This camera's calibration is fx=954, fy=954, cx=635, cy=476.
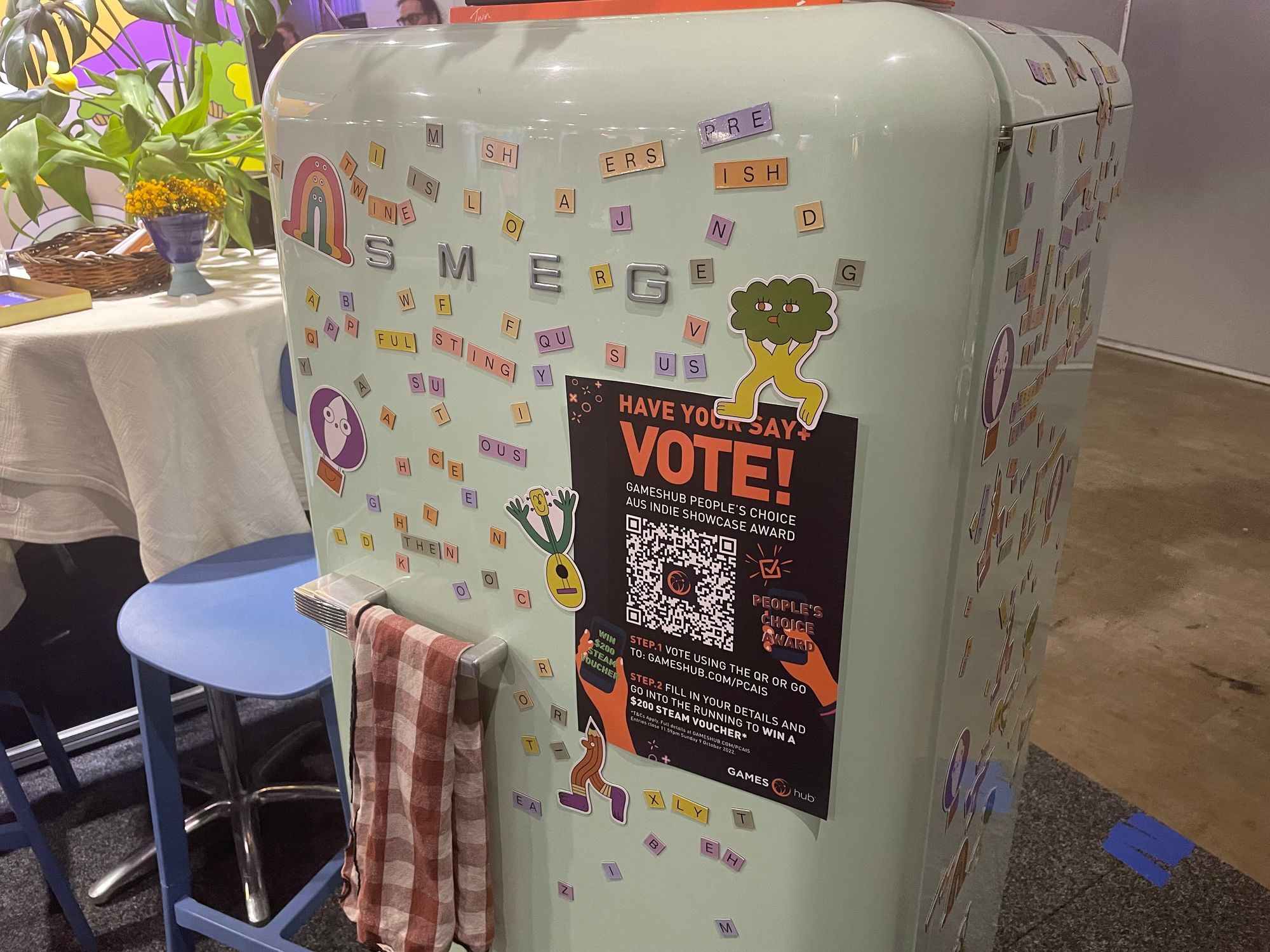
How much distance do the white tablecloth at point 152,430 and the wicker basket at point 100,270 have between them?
7 cm

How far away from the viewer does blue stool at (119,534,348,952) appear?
1254 millimetres

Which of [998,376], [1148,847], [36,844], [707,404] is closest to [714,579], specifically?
[707,404]

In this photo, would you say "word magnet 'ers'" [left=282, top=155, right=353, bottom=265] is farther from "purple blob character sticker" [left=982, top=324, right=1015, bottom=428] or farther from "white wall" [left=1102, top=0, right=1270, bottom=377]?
"white wall" [left=1102, top=0, right=1270, bottom=377]

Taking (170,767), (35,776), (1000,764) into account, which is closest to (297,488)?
(170,767)

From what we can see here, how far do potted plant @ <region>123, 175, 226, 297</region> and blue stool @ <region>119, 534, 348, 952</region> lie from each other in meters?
0.53

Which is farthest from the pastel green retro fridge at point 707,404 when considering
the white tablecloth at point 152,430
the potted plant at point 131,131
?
the potted plant at point 131,131

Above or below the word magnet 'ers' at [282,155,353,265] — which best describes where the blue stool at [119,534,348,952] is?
below

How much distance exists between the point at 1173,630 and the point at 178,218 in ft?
8.64

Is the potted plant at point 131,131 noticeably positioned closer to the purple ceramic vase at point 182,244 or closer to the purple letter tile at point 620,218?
the purple ceramic vase at point 182,244

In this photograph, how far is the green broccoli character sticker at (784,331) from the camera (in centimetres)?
60

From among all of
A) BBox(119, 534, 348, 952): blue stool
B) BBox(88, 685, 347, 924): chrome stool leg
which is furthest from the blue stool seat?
BBox(88, 685, 347, 924): chrome stool leg

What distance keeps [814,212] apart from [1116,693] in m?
2.21

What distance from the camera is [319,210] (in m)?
0.82

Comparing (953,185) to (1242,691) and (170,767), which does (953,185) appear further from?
(1242,691)
